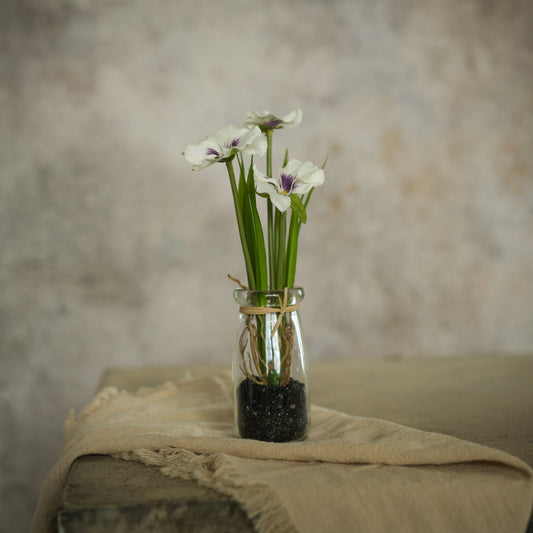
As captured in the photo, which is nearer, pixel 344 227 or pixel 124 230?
pixel 124 230

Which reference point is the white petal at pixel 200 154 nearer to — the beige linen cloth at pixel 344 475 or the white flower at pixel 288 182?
the white flower at pixel 288 182

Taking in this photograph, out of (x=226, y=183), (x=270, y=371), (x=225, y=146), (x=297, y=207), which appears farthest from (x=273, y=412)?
(x=226, y=183)

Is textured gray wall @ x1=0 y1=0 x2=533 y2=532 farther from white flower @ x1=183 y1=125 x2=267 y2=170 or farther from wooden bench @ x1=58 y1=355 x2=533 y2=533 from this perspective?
white flower @ x1=183 y1=125 x2=267 y2=170

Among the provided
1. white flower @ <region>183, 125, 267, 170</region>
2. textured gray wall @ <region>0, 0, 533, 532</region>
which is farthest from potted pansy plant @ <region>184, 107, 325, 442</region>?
textured gray wall @ <region>0, 0, 533, 532</region>

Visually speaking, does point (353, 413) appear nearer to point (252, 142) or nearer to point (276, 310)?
point (276, 310)

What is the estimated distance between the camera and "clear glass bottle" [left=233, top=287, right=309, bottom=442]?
787 millimetres

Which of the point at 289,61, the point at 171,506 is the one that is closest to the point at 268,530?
the point at 171,506

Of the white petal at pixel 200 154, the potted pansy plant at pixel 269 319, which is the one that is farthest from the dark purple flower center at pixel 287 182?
the white petal at pixel 200 154

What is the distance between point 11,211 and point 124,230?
15.5 inches

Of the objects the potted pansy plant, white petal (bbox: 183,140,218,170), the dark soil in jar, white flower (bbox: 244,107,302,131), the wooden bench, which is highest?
white flower (bbox: 244,107,302,131)

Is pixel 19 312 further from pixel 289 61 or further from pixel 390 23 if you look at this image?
pixel 390 23

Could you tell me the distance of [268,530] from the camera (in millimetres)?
596

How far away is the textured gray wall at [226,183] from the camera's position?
186cm

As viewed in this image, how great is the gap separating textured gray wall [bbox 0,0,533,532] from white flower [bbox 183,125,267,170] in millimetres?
1169
